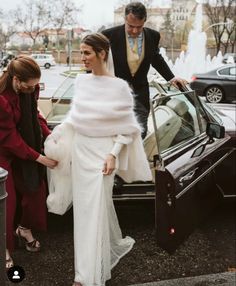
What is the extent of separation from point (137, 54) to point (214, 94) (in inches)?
455

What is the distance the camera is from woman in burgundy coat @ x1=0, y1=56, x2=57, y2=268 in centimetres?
300

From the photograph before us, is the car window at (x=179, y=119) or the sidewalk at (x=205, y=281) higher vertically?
the car window at (x=179, y=119)

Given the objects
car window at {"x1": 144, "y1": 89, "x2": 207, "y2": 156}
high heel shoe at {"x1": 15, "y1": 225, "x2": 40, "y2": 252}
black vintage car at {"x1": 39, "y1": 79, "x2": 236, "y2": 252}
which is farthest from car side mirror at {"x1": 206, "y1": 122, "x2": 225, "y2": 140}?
high heel shoe at {"x1": 15, "y1": 225, "x2": 40, "y2": 252}

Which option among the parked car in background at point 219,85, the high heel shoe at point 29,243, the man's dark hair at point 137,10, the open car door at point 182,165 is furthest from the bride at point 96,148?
the parked car in background at point 219,85

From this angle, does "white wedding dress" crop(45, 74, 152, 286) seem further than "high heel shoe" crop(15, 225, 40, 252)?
No

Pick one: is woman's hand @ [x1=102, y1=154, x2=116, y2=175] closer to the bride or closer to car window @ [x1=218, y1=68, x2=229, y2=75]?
the bride

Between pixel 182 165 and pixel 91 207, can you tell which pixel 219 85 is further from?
pixel 91 207

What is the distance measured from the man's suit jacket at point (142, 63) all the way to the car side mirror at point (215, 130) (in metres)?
0.59

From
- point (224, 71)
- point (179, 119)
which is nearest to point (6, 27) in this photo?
point (224, 71)

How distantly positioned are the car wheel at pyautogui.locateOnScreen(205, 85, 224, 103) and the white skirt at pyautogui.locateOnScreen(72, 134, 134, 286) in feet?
40.1

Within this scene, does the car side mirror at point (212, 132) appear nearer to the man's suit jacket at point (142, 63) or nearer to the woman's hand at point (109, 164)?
the man's suit jacket at point (142, 63)

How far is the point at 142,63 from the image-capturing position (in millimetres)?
3689

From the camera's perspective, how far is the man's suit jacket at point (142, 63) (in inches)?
140

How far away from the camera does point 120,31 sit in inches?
140
